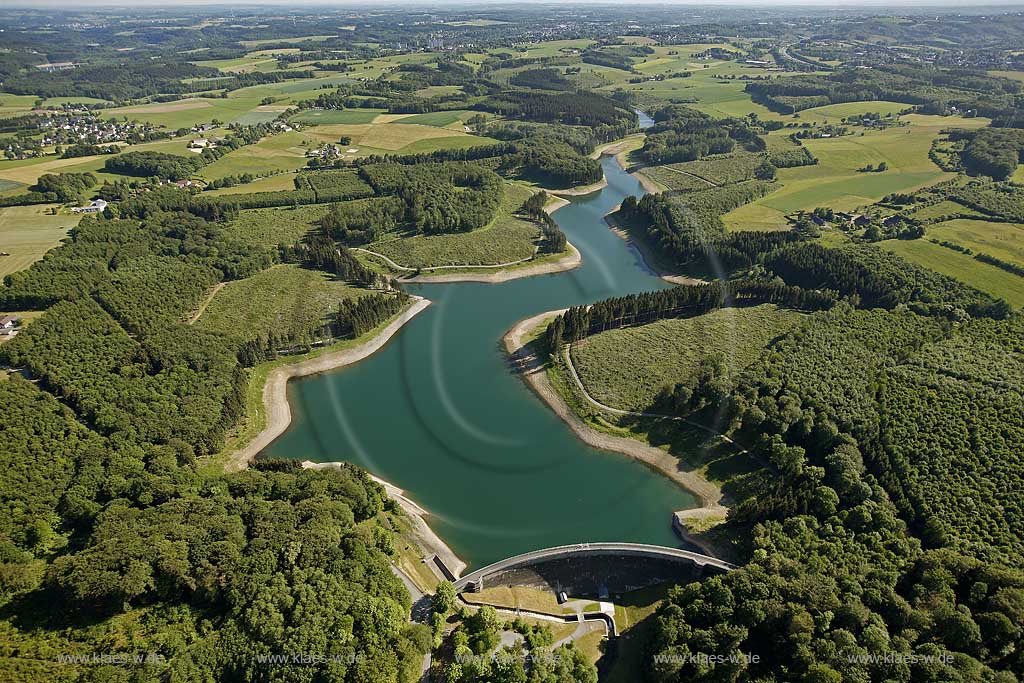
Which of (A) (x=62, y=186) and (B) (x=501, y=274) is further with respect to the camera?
(A) (x=62, y=186)

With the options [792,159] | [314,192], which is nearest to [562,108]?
Result: [792,159]

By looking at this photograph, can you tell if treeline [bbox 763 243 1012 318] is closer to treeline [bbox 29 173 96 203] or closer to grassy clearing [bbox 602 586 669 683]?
grassy clearing [bbox 602 586 669 683]

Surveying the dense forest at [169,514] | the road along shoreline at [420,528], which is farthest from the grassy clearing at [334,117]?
the road along shoreline at [420,528]

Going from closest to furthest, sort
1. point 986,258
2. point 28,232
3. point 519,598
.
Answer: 1. point 519,598
2. point 986,258
3. point 28,232

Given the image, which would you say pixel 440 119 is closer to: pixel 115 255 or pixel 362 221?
pixel 362 221

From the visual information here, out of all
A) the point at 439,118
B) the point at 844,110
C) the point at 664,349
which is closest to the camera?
the point at 664,349

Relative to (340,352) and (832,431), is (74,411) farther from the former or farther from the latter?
(832,431)

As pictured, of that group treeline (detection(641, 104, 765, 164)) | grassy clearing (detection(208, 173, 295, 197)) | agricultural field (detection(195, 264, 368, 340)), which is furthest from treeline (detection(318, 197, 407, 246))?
treeline (detection(641, 104, 765, 164))
